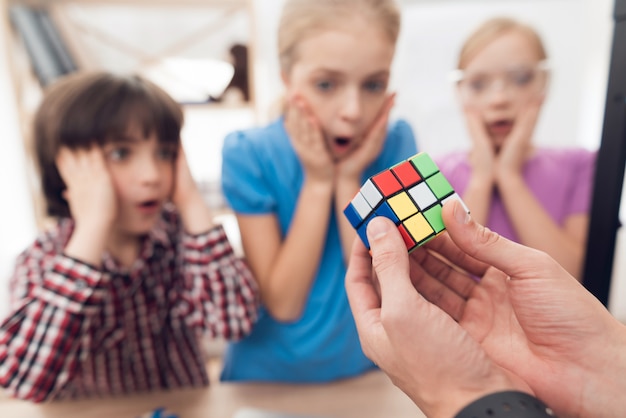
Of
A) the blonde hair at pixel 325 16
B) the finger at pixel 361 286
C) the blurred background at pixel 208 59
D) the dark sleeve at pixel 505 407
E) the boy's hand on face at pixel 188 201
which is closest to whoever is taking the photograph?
the dark sleeve at pixel 505 407

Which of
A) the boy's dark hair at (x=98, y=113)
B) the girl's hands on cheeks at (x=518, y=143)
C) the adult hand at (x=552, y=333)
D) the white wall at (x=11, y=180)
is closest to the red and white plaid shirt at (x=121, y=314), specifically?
the boy's dark hair at (x=98, y=113)

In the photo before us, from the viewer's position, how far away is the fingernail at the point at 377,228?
372mm

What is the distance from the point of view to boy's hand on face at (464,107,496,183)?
723mm

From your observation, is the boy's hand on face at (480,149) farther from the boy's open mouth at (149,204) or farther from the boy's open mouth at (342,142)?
the boy's open mouth at (149,204)

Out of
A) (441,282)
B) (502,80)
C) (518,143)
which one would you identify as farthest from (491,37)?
(441,282)

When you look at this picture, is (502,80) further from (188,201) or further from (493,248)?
(188,201)

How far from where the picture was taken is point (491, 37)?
71 cm

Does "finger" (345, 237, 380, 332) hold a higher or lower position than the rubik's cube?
lower

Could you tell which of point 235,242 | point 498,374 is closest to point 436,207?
point 498,374

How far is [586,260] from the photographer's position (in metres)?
0.48

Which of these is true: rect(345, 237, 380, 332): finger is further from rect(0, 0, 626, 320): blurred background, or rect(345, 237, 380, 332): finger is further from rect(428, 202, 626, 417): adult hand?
rect(0, 0, 626, 320): blurred background

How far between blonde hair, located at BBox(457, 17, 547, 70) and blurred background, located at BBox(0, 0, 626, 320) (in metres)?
0.34

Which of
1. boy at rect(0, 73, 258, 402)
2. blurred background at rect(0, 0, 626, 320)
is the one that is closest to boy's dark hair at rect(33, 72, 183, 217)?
boy at rect(0, 73, 258, 402)

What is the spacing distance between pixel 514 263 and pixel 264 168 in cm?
39
